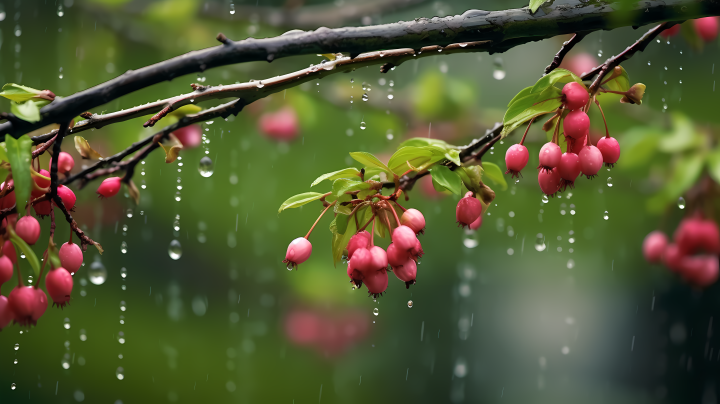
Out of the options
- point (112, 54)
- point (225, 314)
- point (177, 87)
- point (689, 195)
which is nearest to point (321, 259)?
point (225, 314)

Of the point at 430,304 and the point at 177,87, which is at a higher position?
the point at 177,87

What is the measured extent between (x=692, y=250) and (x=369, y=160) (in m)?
0.91

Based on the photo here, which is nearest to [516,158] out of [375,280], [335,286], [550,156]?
[550,156]

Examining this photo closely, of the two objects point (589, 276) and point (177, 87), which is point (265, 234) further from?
point (589, 276)

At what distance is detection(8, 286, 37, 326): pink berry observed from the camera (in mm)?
459

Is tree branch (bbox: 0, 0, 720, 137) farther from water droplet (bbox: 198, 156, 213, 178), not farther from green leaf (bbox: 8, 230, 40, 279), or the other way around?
water droplet (bbox: 198, 156, 213, 178)

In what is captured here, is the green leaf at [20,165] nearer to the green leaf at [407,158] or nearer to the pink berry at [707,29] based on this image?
the green leaf at [407,158]

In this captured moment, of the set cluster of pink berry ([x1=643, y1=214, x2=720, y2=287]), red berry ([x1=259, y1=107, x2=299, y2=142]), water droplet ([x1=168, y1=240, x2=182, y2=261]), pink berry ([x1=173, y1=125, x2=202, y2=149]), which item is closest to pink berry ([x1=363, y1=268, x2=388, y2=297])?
water droplet ([x1=168, y1=240, x2=182, y2=261])

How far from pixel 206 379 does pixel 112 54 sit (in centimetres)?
107

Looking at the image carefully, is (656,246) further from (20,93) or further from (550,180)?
(20,93)

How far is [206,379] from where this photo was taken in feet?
6.44

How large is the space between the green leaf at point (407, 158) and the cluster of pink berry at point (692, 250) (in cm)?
83

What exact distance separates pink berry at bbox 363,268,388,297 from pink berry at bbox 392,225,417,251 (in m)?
0.02

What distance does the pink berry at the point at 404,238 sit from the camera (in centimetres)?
43
